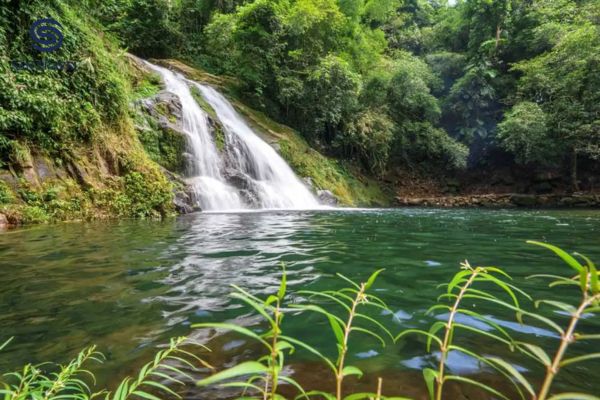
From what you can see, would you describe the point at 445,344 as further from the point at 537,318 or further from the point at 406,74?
the point at 406,74

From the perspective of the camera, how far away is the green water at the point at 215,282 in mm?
1907

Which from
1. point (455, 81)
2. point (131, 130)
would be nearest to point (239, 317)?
point (131, 130)

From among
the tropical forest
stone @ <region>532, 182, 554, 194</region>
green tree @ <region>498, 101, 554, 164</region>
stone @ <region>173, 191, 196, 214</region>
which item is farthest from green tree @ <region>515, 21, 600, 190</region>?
stone @ <region>173, 191, 196, 214</region>

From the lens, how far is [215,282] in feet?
10.2

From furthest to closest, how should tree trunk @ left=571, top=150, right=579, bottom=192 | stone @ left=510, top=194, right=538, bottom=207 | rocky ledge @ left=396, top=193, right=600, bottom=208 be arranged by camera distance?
tree trunk @ left=571, top=150, right=579, bottom=192
stone @ left=510, top=194, right=538, bottom=207
rocky ledge @ left=396, top=193, right=600, bottom=208

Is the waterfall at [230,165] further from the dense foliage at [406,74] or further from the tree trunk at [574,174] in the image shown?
the tree trunk at [574,174]

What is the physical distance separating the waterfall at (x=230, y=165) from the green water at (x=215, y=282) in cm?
539

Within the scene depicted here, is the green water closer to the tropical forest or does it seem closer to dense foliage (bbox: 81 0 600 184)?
the tropical forest

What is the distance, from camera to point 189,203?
1020cm

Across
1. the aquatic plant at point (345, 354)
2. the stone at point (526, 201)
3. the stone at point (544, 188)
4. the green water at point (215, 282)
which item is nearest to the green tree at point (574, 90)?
the stone at point (544, 188)

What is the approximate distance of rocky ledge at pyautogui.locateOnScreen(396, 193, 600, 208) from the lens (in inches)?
677

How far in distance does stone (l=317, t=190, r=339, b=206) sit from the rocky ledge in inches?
226

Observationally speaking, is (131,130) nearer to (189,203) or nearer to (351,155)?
(189,203)

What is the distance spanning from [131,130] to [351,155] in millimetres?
13243
